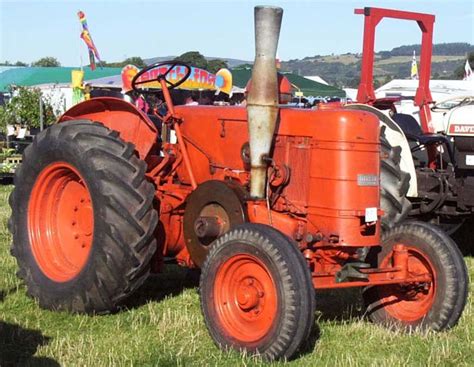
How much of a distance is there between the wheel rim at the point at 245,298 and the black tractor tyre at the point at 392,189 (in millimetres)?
1360

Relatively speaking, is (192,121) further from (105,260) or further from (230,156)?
(105,260)

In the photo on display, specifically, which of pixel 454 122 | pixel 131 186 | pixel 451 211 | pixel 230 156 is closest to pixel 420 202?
pixel 451 211

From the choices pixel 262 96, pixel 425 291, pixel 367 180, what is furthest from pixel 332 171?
pixel 425 291

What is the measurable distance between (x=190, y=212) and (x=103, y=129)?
809 millimetres

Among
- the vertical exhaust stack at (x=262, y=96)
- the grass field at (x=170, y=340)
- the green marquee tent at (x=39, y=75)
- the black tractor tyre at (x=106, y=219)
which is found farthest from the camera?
the green marquee tent at (x=39, y=75)

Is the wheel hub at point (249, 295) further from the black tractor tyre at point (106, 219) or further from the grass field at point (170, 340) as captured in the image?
the black tractor tyre at point (106, 219)

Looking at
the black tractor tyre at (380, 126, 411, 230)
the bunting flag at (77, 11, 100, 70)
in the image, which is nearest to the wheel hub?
the black tractor tyre at (380, 126, 411, 230)

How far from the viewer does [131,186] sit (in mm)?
4660

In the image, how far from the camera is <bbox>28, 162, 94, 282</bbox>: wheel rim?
5270 mm

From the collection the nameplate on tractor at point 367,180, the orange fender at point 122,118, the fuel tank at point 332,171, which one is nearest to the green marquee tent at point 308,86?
the orange fender at point 122,118

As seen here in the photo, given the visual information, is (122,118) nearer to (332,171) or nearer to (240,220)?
(240,220)

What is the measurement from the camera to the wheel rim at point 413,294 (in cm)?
478

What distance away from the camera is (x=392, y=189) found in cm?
542

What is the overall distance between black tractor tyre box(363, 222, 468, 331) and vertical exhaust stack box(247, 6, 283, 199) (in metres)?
1.02
